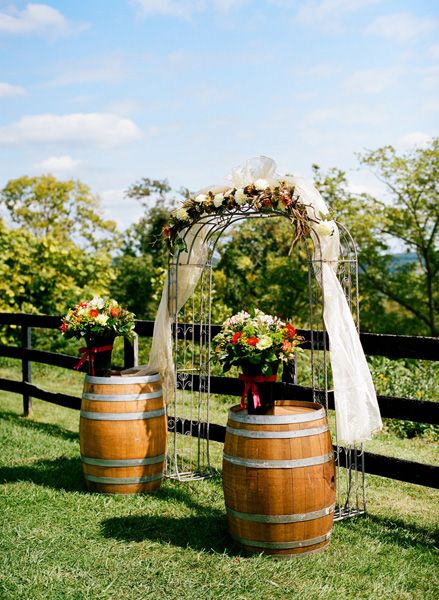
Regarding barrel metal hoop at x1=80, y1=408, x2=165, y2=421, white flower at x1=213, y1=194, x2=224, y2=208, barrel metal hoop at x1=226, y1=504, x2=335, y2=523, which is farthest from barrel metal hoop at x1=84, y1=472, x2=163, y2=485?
white flower at x1=213, y1=194, x2=224, y2=208

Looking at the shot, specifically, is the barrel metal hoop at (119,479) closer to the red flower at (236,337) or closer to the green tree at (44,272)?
the red flower at (236,337)

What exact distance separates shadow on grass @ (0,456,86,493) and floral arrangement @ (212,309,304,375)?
7.42 feet

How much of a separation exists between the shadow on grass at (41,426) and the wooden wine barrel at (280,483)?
4.15 metres

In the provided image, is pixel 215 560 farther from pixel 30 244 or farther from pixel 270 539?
pixel 30 244

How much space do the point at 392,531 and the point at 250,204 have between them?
2.76 m

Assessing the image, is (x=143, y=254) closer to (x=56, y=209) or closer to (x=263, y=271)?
(x=263, y=271)

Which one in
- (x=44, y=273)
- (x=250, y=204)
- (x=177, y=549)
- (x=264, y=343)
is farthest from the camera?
(x=44, y=273)

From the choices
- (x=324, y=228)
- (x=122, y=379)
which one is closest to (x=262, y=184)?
(x=324, y=228)

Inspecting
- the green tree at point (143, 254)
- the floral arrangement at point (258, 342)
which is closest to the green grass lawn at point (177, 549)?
the floral arrangement at point (258, 342)

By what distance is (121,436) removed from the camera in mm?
6062

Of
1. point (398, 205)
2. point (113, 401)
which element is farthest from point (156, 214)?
point (113, 401)

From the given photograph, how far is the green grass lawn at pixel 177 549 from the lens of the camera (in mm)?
4199

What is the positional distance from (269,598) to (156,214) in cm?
2568

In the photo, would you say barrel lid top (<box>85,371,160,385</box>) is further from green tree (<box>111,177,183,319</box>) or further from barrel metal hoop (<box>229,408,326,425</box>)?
green tree (<box>111,177,183,319</box>)
